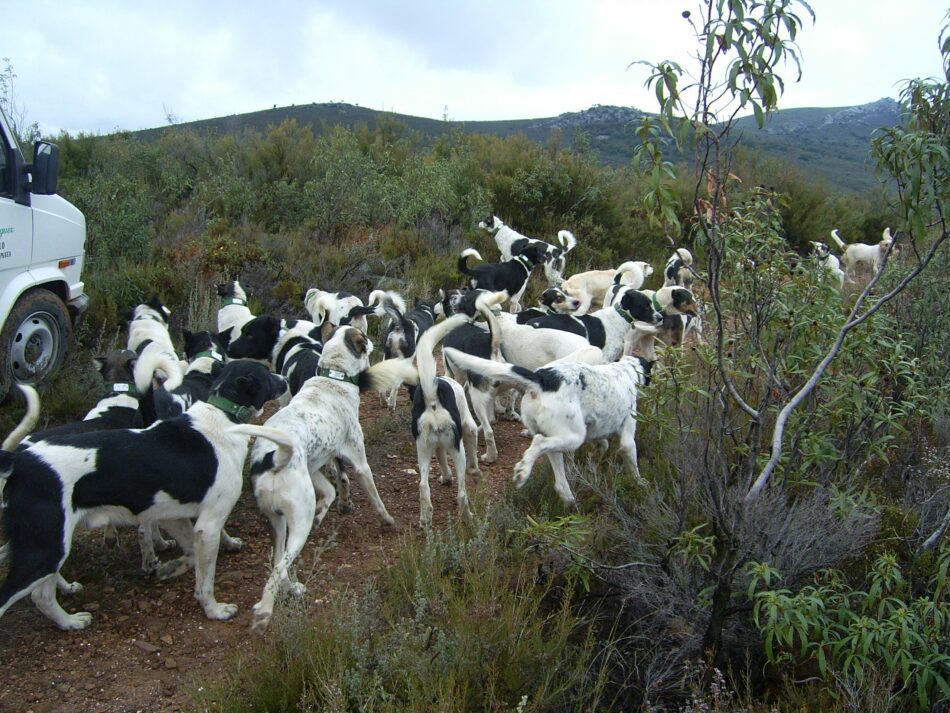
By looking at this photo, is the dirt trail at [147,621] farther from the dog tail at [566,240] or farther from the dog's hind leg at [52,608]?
the dog tail at [566,240]

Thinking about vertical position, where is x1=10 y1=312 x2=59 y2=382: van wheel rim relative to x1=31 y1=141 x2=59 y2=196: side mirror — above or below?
below

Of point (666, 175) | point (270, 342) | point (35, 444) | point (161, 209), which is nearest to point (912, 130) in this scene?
point (666, 175)

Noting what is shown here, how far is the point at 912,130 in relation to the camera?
404 centimetres

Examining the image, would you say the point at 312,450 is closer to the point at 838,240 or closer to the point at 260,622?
the point at 260,622

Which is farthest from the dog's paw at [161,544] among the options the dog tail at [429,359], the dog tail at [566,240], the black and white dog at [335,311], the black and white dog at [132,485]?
A: the dog tail at [566,240]

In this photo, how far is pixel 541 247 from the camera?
11430 millimetres

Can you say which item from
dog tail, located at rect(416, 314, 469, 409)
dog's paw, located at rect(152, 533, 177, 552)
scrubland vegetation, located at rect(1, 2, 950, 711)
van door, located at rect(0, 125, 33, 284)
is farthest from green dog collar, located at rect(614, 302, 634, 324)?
van door, located at rect(0, 125, 33, 284)

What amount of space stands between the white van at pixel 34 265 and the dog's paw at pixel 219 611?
122 inches

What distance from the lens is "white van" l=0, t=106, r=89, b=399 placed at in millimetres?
6035

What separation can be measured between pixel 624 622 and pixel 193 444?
2538 mm

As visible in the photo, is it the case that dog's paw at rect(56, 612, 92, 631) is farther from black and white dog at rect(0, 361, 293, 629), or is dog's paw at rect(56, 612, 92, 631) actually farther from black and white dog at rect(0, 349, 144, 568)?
black and white dog at rect(0, 349, 144, 568)

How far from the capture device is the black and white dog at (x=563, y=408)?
5.24 m

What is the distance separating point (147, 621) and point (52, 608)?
48 cm

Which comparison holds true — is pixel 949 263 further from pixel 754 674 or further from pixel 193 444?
pixel 193 444
